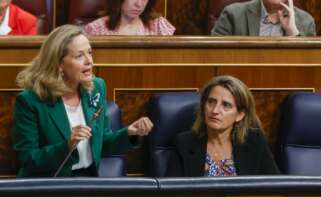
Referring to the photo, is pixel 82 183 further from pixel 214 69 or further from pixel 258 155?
pixel 214 69

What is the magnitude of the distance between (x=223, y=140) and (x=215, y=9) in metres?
0.88

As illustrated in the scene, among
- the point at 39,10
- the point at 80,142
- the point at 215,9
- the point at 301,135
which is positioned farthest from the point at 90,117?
the point at 215,9

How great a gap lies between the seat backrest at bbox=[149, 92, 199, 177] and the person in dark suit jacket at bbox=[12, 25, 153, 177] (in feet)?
0.32

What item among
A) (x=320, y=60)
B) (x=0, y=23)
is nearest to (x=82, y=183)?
(x=320, y=60)

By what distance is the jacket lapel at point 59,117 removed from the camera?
5.34 ft

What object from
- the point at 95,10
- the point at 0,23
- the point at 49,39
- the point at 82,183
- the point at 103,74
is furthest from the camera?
the point at 95,10

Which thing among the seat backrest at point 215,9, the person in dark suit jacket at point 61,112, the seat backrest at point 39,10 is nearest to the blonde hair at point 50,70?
the person in dark suit jacket at point 61,112

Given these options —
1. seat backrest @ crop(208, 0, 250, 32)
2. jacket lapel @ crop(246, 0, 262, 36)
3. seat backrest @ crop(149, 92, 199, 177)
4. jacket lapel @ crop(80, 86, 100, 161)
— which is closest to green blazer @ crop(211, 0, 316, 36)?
jacket lapel @ crop(246, 0, 262, 36)

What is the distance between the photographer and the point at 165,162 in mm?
1746

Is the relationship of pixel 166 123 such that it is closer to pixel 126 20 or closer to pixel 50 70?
pixel 50 70

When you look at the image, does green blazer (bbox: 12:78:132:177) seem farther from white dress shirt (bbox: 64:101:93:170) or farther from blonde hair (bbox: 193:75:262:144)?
blonde hair (bbox: 193:75:262:144)

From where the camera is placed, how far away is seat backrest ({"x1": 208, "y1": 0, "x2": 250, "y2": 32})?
8.25 ft

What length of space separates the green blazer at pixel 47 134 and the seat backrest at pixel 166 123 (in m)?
0.10

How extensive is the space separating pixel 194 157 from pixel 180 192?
66cm
